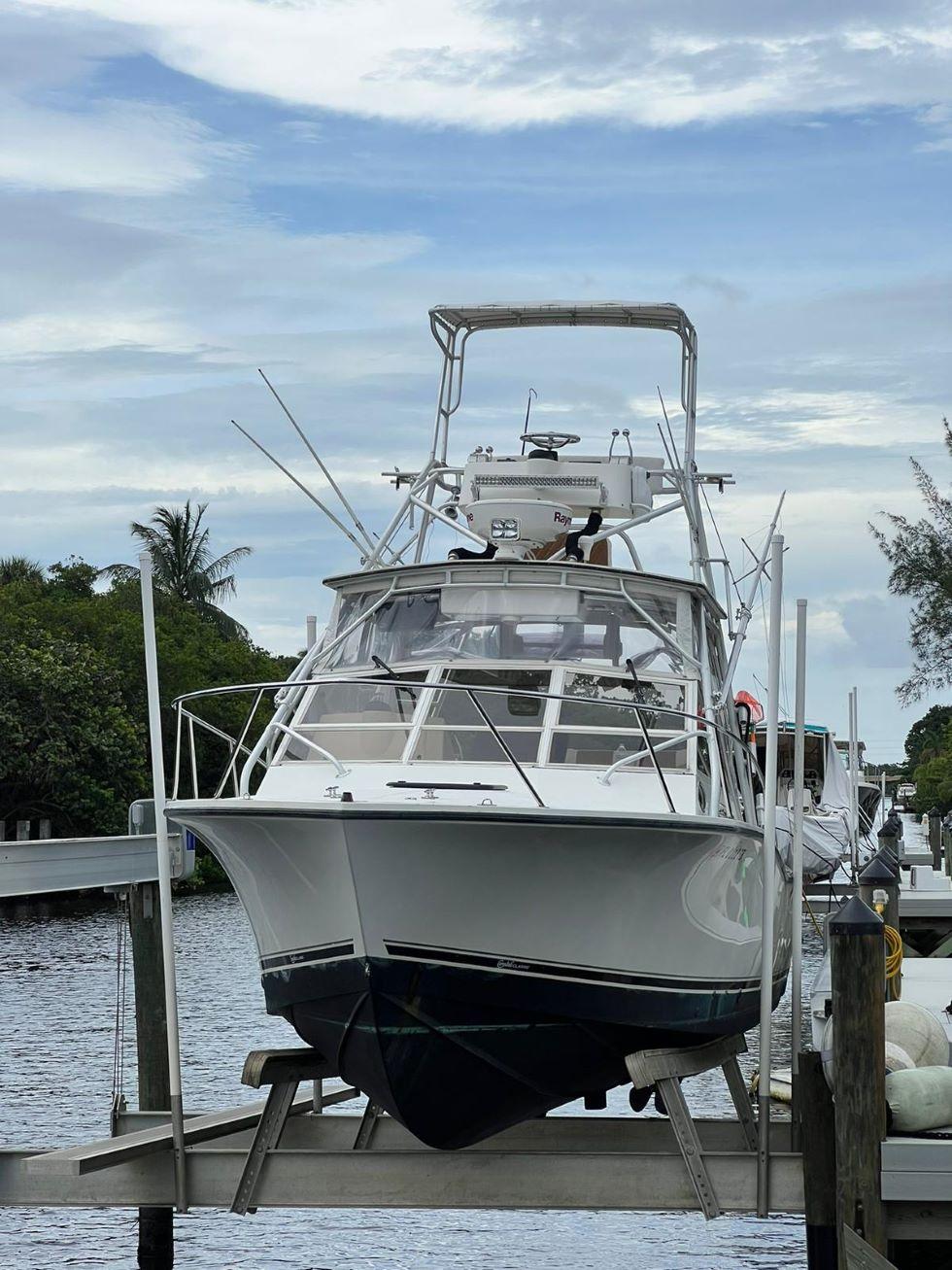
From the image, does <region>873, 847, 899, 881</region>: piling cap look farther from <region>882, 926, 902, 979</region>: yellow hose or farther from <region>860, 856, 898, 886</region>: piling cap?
<region>882, 926, 902, 979</region>: yellow hose

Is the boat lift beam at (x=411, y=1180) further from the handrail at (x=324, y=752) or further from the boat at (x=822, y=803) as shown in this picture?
the boat at (x=822, y=803)

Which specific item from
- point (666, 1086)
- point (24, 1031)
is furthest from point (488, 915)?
point (24, 1031)

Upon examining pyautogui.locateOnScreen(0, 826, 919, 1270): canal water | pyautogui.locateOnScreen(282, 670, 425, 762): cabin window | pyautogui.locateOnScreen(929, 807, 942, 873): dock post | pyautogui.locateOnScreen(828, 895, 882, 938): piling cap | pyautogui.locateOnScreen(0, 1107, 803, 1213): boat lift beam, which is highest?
pyautogui.locateOnScreen(282, 670, 425, 762): cabin window

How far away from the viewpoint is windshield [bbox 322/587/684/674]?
10727mm

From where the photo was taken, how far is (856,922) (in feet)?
26.8

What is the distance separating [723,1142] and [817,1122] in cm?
171

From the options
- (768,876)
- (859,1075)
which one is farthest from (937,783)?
(859,1075)

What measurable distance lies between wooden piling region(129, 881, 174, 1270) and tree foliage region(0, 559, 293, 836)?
2695cm

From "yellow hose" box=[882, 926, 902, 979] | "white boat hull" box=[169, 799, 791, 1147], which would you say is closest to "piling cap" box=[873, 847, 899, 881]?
"yellow hose" box=[882, 926, 902, 979]

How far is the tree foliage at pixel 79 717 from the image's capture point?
4359cm

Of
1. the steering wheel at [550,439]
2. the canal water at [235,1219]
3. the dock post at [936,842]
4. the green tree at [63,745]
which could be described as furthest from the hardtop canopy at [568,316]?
the green tree at [63,745]

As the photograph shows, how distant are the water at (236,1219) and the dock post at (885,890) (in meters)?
2.23

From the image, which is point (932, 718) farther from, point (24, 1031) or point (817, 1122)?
point (817, 1122)

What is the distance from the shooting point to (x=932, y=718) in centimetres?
14425
